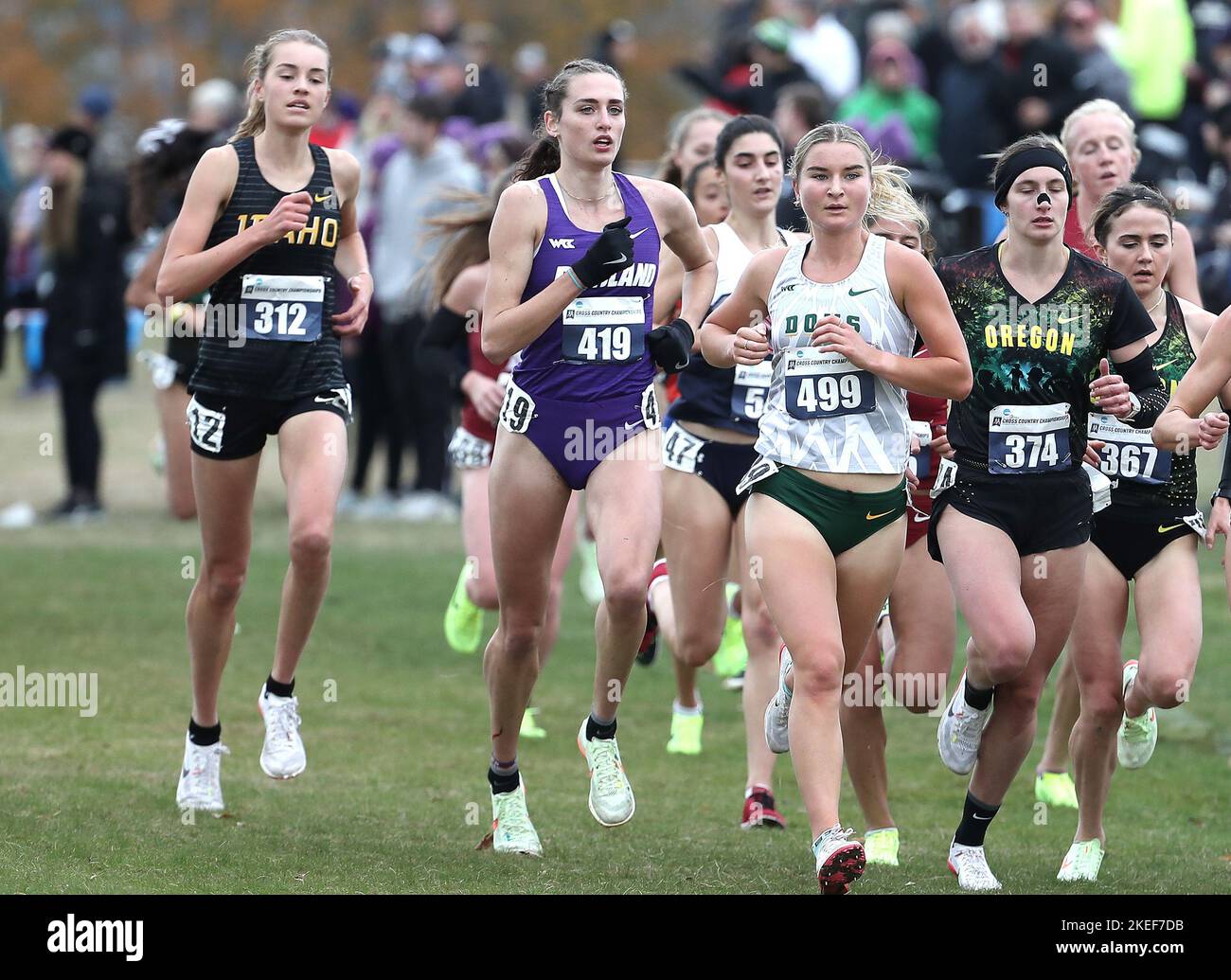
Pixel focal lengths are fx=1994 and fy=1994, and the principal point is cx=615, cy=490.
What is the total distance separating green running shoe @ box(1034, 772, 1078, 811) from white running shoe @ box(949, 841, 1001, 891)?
1682 mm

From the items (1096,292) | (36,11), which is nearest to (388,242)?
(1096,292)

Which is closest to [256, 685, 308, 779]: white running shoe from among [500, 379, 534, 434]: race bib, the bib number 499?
[500, 379, 534, 434]: race bib

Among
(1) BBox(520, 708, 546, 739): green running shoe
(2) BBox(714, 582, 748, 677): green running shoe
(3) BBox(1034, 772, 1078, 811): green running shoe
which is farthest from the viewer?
(2) BBox(714, 582, 748, 677): green running shoe

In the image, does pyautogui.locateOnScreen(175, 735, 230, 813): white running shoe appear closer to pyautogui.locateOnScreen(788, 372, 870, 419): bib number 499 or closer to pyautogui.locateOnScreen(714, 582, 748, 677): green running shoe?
pyautogui.locateOnScreen(788, 372, 870, 419): bib number 499

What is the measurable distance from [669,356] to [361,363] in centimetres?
1055

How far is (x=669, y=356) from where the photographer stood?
6445 mm

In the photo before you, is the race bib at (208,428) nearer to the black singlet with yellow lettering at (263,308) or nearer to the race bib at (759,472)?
the black singlet with yellow lettering at (263,308)

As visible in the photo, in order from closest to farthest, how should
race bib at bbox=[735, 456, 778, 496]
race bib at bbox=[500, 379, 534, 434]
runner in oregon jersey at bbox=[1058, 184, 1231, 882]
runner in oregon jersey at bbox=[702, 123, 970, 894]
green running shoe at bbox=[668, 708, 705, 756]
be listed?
1. runner in oregon jersey at bbox=[702, 123, 970, 894]
2. race bib at bbox=[735, 456, 778, 496]
3. race bib at bbox=[500, 379, 534, 434]
4. runner in oregon jersey at bbox=[1058, 184, 1231, 882]
5. green running shoe at bbox=[668, 708, 705, 756]

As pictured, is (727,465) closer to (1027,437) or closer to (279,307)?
(1027,437)

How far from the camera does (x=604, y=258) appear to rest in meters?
6.24

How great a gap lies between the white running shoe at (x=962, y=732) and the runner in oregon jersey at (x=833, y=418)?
1.71 ft

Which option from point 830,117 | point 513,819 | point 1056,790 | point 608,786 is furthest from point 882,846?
point 830,117

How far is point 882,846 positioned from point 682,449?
6.04 ft

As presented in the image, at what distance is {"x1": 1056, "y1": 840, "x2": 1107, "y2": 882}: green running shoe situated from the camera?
6.75 meters
